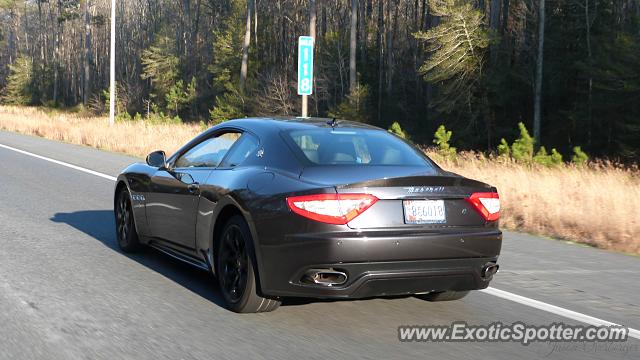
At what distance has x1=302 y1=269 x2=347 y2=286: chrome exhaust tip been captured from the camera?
16.8ft

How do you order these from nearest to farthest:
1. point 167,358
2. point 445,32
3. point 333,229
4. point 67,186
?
point 167,358
point 333,229
point 67,186
point 445,32

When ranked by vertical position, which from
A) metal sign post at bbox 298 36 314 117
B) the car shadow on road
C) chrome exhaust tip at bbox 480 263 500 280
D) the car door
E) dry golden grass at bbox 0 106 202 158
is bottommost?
dry golden grass at bbox 0 106 202 158

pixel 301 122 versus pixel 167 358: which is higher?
pixel 301 122

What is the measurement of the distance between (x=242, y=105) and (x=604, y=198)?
166 feet

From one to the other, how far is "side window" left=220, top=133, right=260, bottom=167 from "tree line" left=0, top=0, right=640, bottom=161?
2913cm

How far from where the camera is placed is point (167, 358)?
15.0 ft

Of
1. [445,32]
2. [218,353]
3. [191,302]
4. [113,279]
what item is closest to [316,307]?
[191,302]

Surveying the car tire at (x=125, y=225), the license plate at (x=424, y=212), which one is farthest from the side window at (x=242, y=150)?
the car tire at (x=125, y=225)

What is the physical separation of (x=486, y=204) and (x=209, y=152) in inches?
102

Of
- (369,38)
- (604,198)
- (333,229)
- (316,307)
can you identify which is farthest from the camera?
(369,38)

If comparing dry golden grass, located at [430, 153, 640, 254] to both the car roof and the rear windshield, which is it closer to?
the rear windshield

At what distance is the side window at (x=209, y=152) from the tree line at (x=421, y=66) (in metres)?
28.6

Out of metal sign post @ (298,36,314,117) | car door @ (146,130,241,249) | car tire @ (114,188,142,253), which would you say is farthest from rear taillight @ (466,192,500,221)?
metal sign post @ (298,36,314,117)

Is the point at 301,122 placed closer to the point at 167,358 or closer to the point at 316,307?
the point at 316,307
